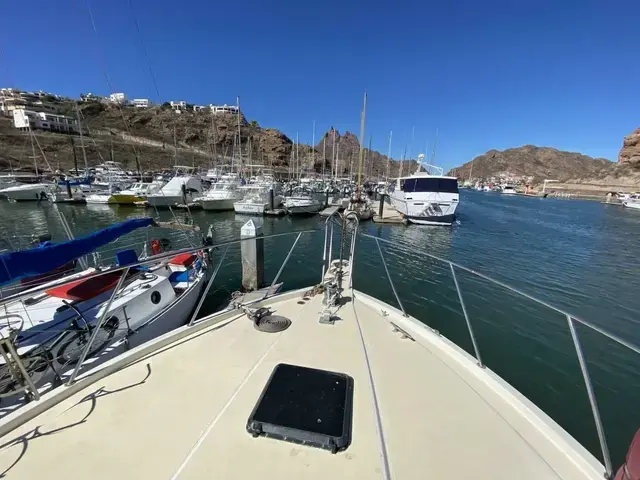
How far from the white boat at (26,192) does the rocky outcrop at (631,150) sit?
491 feet

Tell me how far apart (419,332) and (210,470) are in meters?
2.70

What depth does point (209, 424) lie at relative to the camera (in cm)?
218

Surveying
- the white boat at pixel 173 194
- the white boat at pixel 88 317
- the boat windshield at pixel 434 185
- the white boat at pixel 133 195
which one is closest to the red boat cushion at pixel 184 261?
the white boat at pixel 88 317

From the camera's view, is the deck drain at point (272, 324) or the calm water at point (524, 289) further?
the calm water at point (524, 289)

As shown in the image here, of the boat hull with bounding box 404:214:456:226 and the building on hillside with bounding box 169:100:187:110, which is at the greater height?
the building on hillside with bounding box 169:100:187:110

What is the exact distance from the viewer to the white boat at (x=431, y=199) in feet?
81.7

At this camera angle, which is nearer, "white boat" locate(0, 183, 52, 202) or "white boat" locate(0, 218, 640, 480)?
"white boat" locate(0, 218, 640, 480)

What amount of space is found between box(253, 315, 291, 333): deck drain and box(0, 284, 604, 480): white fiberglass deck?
307mm

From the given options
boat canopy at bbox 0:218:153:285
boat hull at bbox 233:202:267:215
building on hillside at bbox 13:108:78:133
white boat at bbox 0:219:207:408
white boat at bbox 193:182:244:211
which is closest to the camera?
boat canopy at bbox 0:218:153:285

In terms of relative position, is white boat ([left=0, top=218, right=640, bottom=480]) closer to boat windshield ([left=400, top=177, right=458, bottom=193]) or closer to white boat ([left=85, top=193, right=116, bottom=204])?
boat windshield ([left=400, top=177, right=458, bottom=193])

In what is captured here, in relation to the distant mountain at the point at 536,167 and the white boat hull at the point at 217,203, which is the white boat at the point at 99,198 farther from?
the distant mountain at the point at 536,167

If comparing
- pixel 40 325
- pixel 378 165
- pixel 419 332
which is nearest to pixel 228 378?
pixel 419 332

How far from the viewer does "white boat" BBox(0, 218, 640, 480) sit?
1.89 m

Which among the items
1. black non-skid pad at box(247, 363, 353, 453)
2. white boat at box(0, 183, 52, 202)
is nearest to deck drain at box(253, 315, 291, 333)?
black non-skid pad at box(247, 363, 353, 453)
